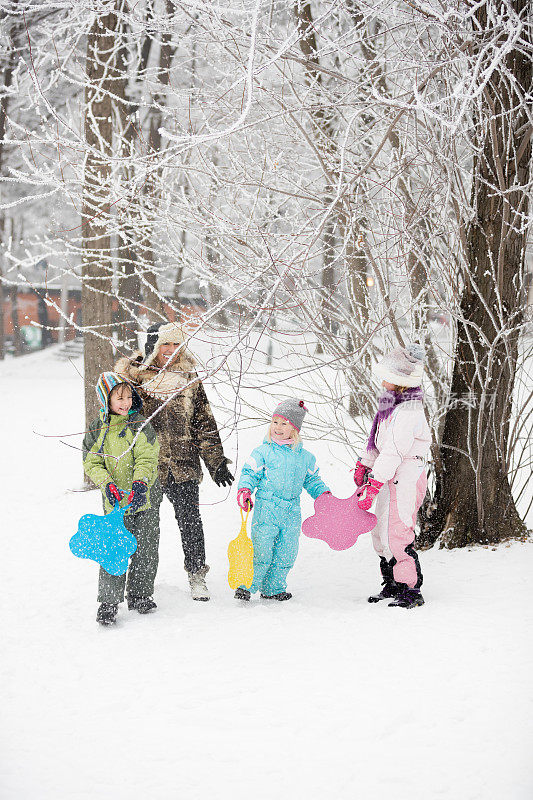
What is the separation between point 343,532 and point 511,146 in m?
2.67

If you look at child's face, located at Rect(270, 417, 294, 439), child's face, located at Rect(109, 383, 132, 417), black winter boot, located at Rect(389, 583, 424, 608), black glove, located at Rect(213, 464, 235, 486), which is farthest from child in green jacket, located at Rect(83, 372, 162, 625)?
black winter boot, located at Rect(389, 583, 424, 608)

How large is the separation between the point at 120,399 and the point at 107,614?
3.88ft

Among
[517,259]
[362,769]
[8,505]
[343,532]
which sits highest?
[517,259]

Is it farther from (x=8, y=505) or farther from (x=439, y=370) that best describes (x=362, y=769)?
(x=8, y=505)

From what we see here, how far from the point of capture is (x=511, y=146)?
15.5ft

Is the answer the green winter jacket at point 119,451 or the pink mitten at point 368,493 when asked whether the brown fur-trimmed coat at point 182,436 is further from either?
the pink mitten at point 368,493

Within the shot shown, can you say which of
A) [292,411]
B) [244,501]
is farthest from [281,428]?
[244,501]

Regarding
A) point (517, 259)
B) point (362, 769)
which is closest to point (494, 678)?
point (362, 769)

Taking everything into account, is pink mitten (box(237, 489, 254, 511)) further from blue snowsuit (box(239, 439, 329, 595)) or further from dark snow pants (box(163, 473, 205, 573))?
dark snow pants (box(163, 473, 205, 573))

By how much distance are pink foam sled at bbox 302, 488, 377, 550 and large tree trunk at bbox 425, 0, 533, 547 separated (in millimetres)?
1060

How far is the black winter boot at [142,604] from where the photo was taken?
4.23m

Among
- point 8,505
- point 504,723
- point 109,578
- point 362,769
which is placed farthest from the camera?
point 8,505

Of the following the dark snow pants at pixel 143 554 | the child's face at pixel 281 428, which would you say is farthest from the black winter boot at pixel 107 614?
Answer: the child's face at pixel 281 428

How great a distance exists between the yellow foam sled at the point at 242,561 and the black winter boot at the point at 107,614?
67 centimetres
